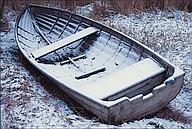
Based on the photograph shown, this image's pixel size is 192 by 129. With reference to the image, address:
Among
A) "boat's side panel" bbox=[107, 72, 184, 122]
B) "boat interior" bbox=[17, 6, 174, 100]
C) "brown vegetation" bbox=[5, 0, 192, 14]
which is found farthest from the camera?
"brown vegetation" bbox=[5, 0, 192, 14]

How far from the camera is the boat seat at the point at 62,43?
5.01 m

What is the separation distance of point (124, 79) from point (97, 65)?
34.4 inches

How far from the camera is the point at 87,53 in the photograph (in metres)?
5.23

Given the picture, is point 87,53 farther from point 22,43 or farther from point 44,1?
point 44,1

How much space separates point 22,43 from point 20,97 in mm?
1407

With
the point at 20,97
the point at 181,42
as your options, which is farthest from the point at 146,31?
the point at 20,97

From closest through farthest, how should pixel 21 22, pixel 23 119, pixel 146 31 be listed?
pixel 23 119, pixel 21 22, pixel 146 31

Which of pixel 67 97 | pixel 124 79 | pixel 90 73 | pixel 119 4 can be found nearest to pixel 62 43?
pixel 90 73

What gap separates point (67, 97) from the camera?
14.3ft

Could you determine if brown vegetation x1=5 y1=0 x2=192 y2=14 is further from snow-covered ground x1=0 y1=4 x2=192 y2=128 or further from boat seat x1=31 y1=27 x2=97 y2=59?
boat seat x1=31 y1=27 x2=97 y2=59

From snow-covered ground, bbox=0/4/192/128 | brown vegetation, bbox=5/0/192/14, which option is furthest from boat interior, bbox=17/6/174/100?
brown vegetation, bbox=5/0/192/14

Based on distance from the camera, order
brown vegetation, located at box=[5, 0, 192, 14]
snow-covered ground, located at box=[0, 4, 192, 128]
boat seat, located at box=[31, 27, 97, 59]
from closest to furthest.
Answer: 1. snow-covered ground, located at box=[0, 4, 192, 128]
2. boat seat, located at box=[31, 27, 97, 59]
3. brown vegetation, located at box=[5, 0, 192, 14]

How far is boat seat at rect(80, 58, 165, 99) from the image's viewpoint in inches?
152

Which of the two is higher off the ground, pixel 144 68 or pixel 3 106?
pixel 144 68
